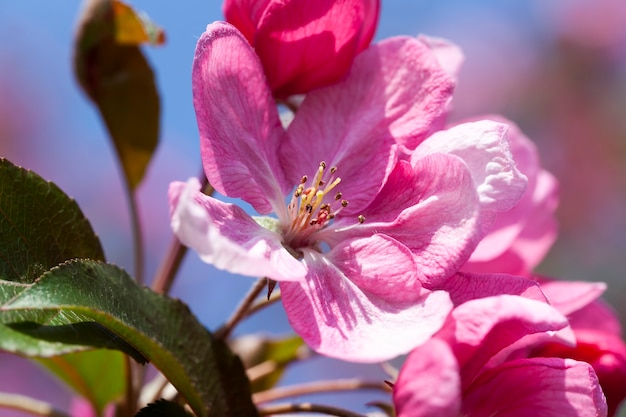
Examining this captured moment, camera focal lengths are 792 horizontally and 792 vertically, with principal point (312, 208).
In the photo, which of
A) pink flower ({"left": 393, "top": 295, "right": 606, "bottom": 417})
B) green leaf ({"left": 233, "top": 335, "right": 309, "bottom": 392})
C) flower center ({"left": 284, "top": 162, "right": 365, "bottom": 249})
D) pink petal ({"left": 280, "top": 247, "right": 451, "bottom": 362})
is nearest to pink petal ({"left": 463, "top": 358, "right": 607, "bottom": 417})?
pink flower ({"left": 393, "top": 295, "right": 606, "bottom": 417})

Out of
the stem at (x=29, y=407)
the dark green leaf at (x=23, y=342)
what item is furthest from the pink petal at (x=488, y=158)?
the stem at (x=29, y=407)

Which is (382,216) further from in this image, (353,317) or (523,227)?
(523,227)

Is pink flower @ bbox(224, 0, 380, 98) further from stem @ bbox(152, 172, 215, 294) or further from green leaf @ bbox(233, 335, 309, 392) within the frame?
green leaf @ bbox(233, 335, 309, 392)

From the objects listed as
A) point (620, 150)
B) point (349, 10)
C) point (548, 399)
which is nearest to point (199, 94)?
point (349, 10)

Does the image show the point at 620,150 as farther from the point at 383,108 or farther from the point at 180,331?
the point at 180,331

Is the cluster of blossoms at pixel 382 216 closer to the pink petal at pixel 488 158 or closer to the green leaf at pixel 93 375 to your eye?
the pink petal at pixel 488 158

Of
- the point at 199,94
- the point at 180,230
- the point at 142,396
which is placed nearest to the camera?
the point at 180,230
